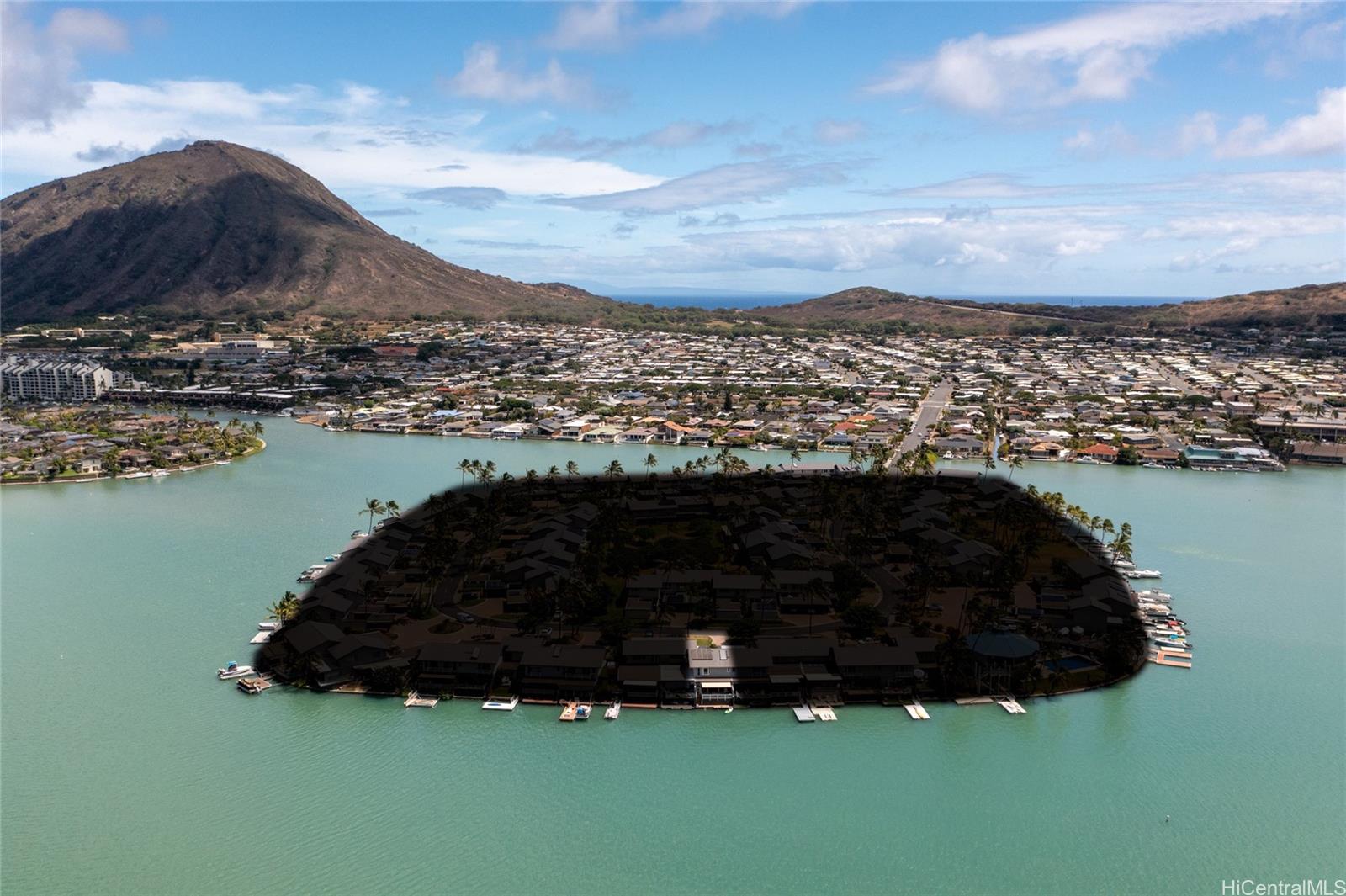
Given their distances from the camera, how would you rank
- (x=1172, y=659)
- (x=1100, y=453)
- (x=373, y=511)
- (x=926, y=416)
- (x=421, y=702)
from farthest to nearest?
(x=926, y=416) → (x=1100, y=453) → (x=373, y=511) → (x=1172, y=659) → (x=421, y=702)

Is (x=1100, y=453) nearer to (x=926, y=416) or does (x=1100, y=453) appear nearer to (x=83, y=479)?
(x=926, y=416)

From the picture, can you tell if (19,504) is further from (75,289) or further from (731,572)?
(75,289)

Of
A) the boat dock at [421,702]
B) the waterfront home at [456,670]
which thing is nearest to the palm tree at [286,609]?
the waterfront home at [456,670]

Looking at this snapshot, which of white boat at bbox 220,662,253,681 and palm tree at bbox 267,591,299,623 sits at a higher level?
palm tree at bbox 267,591,299,623

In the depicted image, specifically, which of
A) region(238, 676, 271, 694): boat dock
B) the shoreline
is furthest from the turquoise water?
the shoreline

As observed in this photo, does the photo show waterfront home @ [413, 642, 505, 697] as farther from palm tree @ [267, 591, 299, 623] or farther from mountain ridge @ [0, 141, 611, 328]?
mountain ridge @ [0, 141, 611, 328]

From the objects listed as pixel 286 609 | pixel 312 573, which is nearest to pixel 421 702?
pixel 286 609

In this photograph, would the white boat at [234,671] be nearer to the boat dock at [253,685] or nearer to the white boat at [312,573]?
the boat dock at [253,685]
